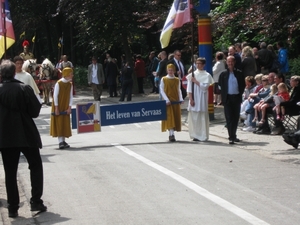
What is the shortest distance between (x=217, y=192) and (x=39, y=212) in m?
2.48

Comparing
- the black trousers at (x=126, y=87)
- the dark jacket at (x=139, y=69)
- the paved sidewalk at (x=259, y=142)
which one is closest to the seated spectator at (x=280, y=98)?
the paved sidewalk at (x=259, y=142)

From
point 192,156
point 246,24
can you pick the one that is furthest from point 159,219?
point 246,24

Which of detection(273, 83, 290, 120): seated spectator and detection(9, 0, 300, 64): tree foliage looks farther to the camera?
detection(273, 83, 290, 120): seated spectator

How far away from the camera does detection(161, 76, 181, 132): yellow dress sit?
52.5 feet

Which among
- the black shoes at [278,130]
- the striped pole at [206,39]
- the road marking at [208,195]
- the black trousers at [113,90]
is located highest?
the striped pole at [206,39]

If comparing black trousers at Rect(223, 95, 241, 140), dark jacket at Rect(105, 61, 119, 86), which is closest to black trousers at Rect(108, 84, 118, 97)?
dark jacket at Rect(105, 61, 119, 86)

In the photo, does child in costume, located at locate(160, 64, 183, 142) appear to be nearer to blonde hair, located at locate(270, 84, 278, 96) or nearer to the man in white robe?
the man in white robe

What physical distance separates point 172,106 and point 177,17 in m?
2.19

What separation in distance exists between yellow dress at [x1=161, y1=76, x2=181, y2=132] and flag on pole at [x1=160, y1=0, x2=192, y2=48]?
1091mm

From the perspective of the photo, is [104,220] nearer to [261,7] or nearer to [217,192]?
[217,192]

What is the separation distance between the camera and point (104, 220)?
8.42 m

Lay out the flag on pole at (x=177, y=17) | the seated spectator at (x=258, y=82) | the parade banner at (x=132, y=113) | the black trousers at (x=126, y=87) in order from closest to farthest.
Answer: the parade banner at (x=132, y=113) < the flag on pole at (x=177, y=17) < the seated spectator at (x=258, y=82) < the black trousers at (x=126, y=87)

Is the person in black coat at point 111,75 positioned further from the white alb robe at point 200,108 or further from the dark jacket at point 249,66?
the white alb robe at point 200,108

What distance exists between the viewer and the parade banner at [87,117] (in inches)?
616
